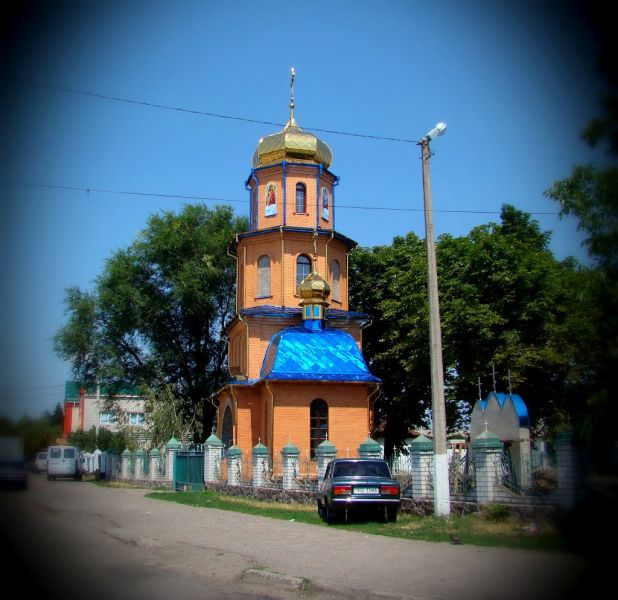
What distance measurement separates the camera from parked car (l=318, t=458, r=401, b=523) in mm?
13953

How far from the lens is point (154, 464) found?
→ 3062 cm

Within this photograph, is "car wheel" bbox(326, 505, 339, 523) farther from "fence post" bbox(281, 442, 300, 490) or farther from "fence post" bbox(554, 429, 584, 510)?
"fence post" bbox(281, 442, 300, 490)

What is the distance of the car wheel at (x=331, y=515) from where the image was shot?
14125 mm

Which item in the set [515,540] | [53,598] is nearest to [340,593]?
[53,598]

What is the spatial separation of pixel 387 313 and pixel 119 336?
15.9 metres

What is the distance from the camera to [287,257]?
28.9 metres

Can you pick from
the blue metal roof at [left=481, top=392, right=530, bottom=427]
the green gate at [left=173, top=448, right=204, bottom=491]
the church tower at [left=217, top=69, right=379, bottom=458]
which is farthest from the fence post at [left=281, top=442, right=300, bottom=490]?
the blue metal roof at [left=481, top=392, right=530, bottom=427]

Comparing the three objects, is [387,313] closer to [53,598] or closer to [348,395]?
[348,395]

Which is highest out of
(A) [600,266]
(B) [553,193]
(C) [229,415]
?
(B) [553,193]

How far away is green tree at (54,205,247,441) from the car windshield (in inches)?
865

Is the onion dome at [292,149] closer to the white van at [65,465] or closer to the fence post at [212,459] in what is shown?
the fence post at [212,459]

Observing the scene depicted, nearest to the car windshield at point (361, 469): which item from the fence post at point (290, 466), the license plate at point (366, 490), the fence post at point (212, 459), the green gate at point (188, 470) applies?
the license plate at point (366, 490)

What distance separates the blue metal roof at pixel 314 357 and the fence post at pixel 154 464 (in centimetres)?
759

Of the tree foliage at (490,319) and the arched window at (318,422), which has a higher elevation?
the tree foliage at (490,319)
